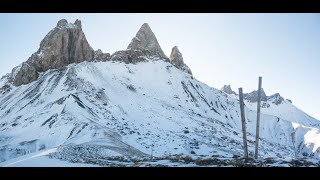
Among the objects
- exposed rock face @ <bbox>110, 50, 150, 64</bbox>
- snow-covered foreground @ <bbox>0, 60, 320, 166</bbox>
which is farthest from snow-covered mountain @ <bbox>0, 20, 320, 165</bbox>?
exposed rock face @ <bbox>110, 50, 150, 64</bbox>

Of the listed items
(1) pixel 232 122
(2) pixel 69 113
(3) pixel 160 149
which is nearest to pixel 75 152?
(3) pixel 160 149

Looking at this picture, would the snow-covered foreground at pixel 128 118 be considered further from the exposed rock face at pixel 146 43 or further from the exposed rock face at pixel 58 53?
the exposed rock face at pixel 146 43

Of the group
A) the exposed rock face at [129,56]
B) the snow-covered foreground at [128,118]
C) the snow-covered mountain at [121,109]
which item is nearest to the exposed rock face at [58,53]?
the snow-covered mountain at [121,109]

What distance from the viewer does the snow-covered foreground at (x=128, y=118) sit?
63188 mm

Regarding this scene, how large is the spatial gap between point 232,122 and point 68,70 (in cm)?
5633

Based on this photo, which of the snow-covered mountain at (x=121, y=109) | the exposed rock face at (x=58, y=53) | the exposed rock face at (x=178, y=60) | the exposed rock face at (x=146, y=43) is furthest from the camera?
the exposed rock face at (x=178, y=60)

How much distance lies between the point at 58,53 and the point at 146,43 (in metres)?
43.6

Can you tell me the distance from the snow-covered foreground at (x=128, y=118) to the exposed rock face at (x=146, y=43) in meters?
10.3

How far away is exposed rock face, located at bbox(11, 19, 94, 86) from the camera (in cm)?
11288

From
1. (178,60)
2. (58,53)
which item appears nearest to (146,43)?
(178,60)

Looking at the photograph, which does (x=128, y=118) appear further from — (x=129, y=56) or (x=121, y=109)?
(x=129, y=56)

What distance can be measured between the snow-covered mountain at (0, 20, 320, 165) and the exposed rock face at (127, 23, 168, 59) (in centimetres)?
41

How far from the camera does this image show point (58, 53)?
113938 mm
